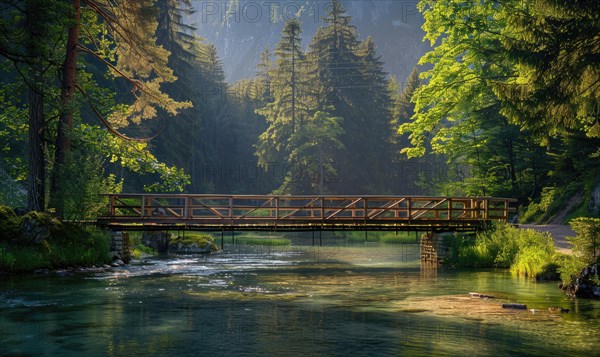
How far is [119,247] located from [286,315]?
50.9ft

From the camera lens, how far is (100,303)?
616 inches

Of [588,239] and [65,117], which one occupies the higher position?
[65,117]

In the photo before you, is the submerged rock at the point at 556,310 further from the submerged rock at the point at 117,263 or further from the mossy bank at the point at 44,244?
the submerged rock at the point at 117,263

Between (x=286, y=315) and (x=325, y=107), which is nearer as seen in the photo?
(x=286, y=315)

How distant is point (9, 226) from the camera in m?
22.7

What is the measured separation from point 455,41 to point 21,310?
27419 mm

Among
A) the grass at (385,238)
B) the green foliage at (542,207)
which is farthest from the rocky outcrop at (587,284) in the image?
the grass at (385,238)

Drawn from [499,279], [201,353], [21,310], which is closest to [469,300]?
[499,279]

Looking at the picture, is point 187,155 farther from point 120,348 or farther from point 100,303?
point 120,348

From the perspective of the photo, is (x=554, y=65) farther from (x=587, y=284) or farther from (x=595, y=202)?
(x=595, y=202)

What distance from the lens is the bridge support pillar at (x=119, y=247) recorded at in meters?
27.1

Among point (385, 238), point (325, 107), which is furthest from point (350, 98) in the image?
point (385, 238)

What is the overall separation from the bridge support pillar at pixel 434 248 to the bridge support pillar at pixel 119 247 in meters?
14.0

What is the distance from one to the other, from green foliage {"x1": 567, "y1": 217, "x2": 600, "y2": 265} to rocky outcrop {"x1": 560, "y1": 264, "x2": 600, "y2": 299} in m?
0.33
